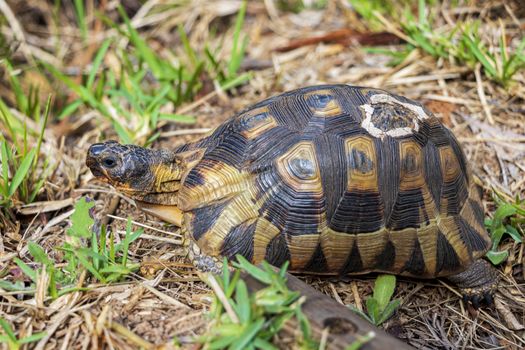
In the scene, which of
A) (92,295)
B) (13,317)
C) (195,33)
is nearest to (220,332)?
(92,295)

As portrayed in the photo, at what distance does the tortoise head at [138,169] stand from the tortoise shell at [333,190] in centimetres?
14

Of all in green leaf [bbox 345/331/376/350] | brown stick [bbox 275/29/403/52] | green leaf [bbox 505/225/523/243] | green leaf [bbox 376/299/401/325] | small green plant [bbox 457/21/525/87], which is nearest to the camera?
green leaf [bbox 345/331/376/350]

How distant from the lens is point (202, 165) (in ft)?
Result: 9.63

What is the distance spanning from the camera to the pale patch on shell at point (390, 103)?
9.14ft

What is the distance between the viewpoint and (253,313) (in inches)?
82.2

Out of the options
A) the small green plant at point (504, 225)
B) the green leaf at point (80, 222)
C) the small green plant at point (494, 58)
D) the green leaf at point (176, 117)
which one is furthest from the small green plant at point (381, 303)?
the small green plant at point (494, 58)

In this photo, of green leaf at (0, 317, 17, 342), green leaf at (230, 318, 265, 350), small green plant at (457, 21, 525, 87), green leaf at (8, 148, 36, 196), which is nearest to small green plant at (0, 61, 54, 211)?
green leaf at (8, 148, 36, 196)

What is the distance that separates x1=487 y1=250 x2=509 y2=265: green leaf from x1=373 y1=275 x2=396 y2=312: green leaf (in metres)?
0.69

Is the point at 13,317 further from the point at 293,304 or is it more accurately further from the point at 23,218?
the point at 293,304

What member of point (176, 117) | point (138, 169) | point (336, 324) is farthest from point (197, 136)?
point (336, 324)

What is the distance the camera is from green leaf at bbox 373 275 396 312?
275 centimetres

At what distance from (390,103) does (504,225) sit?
1143 millimetres

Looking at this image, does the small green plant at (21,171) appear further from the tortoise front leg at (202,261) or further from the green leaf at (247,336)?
the green leaf at (247,336)

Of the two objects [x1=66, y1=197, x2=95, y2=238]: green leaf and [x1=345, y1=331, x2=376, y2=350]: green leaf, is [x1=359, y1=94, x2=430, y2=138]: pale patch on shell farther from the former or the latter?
[x1=66, y1=197, x2=95, y2=238]: green leaf
